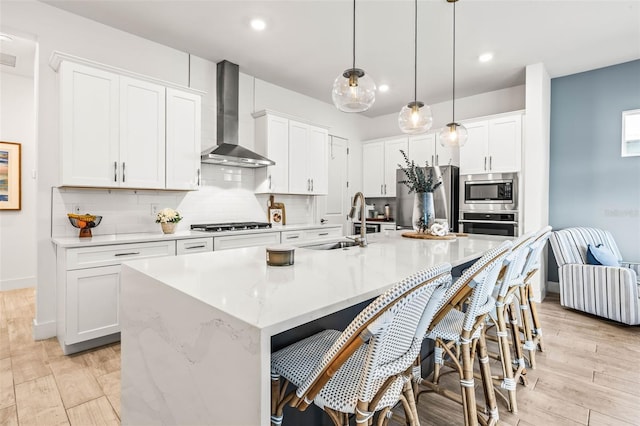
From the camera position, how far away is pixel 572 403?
2023mm

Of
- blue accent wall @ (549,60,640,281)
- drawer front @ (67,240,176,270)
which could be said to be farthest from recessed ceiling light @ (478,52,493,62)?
drawer front @ (67,240,176,270)

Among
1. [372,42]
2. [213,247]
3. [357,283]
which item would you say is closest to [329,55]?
[372,42]

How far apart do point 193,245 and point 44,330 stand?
141cm

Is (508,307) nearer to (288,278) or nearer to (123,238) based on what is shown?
(288,278)

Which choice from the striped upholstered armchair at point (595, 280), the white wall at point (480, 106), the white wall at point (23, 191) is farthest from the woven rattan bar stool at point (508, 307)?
the white wall at point (23, 191)

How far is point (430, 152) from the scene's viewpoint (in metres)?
5.34

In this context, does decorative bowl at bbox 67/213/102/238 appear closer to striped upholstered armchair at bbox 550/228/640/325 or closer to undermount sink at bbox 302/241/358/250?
undermount sink at bbox 302/241/358/250

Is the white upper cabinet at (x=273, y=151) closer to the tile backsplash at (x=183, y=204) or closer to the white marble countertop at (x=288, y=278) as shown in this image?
the tile backsplash at (x=183, y=204)

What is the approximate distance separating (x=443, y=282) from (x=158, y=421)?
46.7 inches

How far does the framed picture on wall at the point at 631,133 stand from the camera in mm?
4004

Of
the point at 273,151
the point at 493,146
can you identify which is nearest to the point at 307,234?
the point at 273,151

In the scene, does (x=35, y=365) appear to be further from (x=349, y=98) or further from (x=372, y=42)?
(x=372, y=42)

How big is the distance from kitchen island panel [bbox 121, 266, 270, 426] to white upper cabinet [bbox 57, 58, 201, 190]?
179 centimetres

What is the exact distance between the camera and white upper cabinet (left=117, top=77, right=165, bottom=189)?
3.07 m
